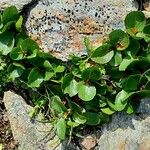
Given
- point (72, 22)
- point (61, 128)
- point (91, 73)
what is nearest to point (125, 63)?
point (91, 73)

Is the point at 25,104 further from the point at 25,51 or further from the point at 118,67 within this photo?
the point at 118,67

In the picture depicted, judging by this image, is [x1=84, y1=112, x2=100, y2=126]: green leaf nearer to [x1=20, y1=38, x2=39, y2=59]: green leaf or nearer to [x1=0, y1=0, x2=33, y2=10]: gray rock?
[x1=20, y1=38, x2=39, y2=59]: green leaf

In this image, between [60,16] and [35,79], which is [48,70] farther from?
[60,16]

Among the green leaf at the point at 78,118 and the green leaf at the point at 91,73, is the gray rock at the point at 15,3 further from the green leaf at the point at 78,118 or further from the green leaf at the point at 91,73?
the green leaf at the point at 78,118

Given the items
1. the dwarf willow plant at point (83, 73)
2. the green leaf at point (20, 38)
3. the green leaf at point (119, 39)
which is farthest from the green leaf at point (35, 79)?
the green leaf at point (119, 39)

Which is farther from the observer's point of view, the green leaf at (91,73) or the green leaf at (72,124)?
the green leaf at (72,124)

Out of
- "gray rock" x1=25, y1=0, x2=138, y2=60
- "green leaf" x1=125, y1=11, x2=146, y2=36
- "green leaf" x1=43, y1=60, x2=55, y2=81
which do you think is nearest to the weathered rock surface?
"green leaf" x1=43, y1=60, x2=55, y2=81
